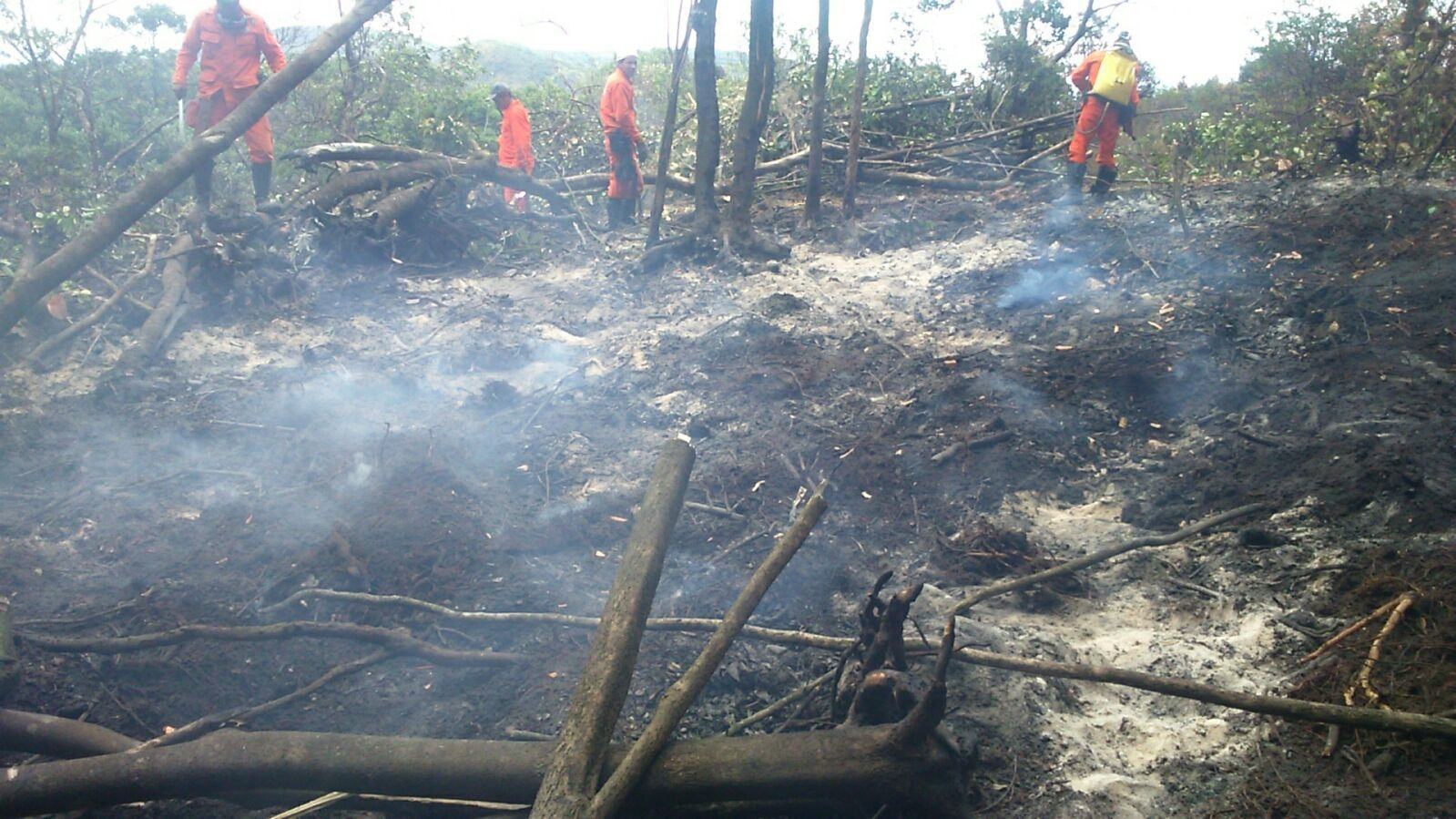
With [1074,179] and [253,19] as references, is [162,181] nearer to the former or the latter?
[253,19]

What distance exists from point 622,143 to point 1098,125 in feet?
16.4

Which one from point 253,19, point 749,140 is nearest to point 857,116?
point 749,140

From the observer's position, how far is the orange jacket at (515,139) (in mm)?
9805

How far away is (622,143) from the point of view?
9.29 meters

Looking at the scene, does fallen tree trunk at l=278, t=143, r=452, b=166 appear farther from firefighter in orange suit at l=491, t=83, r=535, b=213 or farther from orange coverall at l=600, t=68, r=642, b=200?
orange coverall at l=600, t=68, r=642, b=200

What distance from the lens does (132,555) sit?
4.17m

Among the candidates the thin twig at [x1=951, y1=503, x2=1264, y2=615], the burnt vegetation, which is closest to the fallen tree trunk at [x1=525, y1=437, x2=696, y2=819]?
the burnt vegetation

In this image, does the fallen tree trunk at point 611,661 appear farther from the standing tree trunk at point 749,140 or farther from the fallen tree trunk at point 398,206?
the fallen tree trunk at point 398,206

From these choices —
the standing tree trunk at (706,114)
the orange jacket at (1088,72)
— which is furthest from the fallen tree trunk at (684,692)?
the orange jacket at (1088,72)

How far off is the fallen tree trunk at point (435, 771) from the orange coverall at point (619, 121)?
796 centimetres

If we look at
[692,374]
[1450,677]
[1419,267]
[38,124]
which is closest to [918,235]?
[692,374]

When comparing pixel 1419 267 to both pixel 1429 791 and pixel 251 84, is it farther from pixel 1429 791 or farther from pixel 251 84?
pixel 251 84

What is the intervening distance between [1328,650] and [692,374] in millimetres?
4132

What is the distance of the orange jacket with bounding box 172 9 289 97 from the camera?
25.3 feet
